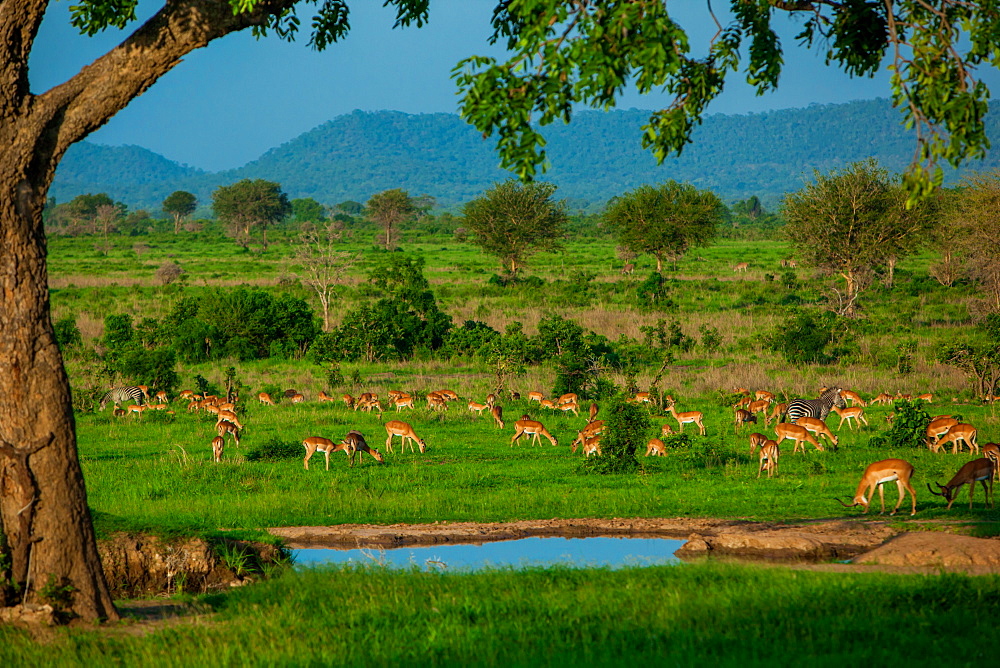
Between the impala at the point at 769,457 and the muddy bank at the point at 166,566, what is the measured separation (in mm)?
8963

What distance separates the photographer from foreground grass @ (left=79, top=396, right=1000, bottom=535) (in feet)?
45.7

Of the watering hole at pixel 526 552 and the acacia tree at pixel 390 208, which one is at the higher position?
the acacia tree at pixel 390 208

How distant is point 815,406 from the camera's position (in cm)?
2198

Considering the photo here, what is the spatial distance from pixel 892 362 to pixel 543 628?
87.4 feet

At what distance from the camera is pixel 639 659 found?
258 inches

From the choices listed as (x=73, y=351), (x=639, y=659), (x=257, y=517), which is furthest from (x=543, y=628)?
(x=73, y=351)

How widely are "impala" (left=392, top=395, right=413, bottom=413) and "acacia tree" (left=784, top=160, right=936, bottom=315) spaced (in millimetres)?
26919

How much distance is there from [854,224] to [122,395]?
111 ft

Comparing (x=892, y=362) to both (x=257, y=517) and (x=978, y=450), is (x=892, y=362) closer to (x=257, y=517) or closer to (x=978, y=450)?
(x=978, y=450)

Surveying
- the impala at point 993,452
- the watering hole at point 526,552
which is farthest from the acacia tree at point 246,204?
the impala at point 993,452

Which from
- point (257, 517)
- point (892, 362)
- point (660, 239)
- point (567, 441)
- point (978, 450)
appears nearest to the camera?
point (257, 517)

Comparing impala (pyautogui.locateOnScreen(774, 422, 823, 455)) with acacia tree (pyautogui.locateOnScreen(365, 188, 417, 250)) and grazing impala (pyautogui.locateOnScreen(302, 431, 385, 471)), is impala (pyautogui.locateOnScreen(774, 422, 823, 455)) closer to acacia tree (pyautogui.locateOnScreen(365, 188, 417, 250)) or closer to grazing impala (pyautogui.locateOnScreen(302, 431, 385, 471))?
grazing impala (pyautogui.locateOnScreen(302, 431, 385, 471))

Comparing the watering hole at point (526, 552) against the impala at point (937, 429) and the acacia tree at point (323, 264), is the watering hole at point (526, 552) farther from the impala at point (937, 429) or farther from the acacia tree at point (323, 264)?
the acacia tree at point (323, 264)

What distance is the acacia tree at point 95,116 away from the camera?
7.38 m
